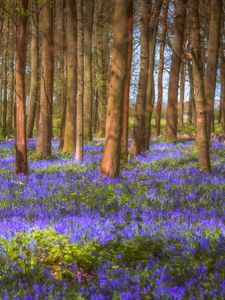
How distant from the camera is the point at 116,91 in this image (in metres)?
11.8

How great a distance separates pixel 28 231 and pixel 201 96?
7565 mm

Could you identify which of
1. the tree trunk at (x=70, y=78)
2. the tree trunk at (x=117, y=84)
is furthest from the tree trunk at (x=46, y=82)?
the tree trunk at (x=117, y=84)

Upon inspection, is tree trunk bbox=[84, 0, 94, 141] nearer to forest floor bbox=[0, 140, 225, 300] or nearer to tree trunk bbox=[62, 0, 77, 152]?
tree trunk bbox=[62, 0, 77, 152]

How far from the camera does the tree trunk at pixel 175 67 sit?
73.1 feet

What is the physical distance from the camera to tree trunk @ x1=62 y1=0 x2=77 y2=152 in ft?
60.8

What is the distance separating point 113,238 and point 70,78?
13620 millimetres

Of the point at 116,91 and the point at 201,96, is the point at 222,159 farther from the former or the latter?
the point at 116,91

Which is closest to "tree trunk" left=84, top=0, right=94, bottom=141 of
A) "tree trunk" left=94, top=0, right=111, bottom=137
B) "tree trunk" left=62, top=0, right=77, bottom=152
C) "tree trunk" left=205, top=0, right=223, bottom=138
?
"tree trunk" left=94, top=0, right=111, bottom=137

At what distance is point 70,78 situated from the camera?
18750 mm

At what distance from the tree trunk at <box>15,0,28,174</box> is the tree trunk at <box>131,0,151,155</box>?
201 inches

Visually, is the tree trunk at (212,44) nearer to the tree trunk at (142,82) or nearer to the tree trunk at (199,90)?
the tree trunk at (142,82)

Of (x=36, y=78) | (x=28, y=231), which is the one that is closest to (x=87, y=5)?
(x=36, y=78)

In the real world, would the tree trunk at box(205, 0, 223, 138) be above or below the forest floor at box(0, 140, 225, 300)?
above

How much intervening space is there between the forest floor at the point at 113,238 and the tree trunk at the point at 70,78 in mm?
7902
